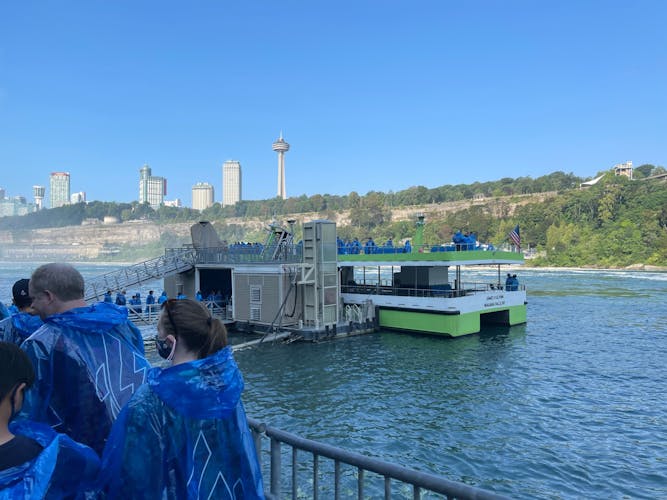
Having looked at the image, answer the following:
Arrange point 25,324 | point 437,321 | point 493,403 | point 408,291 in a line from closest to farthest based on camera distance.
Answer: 1. point 25,324
2. point 493,403
3. point 437,321
4. point 408,291

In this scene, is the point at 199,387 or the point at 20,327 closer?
the point at 199,387

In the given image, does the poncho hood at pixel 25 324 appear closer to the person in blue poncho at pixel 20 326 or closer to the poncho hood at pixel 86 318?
the person in blue poncho at pixel 20 326

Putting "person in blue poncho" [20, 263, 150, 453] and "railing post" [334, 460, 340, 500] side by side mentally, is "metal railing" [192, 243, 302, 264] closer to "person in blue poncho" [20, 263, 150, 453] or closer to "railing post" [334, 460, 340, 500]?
"railing post" [334, 460, 340, 500]

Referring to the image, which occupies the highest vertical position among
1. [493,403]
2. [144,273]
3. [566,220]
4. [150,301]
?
[566,220]

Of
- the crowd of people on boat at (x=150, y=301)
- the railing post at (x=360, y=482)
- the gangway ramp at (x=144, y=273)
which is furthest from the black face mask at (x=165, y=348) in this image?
the gangway ramp at (x=144, y=273)

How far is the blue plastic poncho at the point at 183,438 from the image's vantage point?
2568 mm

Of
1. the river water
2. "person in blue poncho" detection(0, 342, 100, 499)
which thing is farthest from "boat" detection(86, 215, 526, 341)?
"person in blue poncho" detection(0, 342, 100, 499)

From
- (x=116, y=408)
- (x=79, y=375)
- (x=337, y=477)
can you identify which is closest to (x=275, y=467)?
→ (x=337, y=477)

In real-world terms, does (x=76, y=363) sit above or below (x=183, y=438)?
above

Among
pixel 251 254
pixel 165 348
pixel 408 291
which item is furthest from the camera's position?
pixel 251 254

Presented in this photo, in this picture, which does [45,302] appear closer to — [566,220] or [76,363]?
[76,363]

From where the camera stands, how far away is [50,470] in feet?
7.17

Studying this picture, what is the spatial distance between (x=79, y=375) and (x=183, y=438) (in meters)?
0.84

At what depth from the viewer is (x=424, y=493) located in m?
9.55
